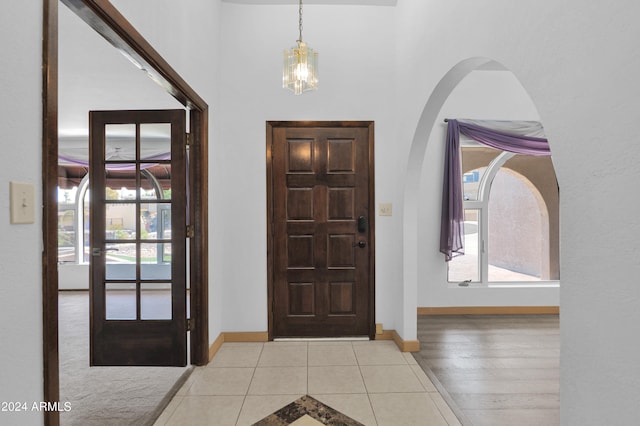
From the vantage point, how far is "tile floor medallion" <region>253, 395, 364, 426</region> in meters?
2.03

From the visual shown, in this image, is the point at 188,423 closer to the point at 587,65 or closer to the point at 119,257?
the point at 119,257

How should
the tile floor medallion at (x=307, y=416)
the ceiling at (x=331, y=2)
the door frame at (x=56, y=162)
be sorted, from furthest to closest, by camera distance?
the ceiling at (x=331, y=2)
the tile floor medallion at (x=307, y=416)
the door frame at (x=56, y=162)

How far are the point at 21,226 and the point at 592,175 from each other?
6.01 ft

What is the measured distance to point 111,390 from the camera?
2416 millimetres

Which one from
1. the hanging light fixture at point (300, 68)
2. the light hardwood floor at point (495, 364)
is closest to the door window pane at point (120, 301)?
the hanging light fixture at point (300, 68)

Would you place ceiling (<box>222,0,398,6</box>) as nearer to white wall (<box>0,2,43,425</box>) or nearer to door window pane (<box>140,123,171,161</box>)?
door window pane (<box>140,123,171,161</box>)

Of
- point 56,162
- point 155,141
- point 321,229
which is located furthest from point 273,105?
point 56,162

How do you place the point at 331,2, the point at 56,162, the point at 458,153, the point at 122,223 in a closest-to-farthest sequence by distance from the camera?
the point at 56,162 → the point at 122,223 → the point at 331,2 → the point at 458,153

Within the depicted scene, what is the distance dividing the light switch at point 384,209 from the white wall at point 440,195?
968 millimetres

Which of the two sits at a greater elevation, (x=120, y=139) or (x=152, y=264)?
(x=120, y=139)

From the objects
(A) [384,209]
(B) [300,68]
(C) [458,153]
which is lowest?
(A) [384,209]

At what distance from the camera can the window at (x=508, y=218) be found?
434 cm

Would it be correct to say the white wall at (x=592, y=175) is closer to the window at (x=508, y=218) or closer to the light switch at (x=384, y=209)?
the light switch at (x=384, y=209)

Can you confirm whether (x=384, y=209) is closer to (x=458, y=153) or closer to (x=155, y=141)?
(x=458, y=153)
